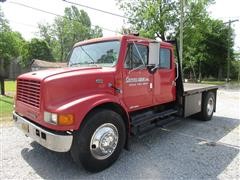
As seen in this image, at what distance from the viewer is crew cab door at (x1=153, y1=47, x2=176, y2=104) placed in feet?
16.1

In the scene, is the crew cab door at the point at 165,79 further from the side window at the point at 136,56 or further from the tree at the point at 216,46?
the tree at the point at 216,46

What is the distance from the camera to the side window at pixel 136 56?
13.5 ft

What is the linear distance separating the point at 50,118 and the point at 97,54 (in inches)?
65.8

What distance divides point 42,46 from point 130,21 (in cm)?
2367

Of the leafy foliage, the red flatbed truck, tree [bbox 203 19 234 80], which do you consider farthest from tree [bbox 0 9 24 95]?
the red flatbed truck

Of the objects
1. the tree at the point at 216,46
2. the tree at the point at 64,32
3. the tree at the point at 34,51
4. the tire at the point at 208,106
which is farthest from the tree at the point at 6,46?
the tire at the point at 208,106

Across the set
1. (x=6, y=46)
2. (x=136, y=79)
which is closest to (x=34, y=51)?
(x=6, y=46)

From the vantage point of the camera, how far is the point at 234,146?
16.0 feet

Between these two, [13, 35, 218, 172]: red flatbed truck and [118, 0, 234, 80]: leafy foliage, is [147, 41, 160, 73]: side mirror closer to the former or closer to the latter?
[13, 35, 218, 172]: red flatbed truck

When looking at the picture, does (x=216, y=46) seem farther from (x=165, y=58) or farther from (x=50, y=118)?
(x=50, y=118)

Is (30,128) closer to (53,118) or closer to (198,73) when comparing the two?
(53,118)

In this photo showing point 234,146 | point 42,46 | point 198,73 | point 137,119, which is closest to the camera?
point 137,119

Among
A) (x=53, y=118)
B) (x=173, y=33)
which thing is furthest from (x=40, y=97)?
(x=173, y=33)

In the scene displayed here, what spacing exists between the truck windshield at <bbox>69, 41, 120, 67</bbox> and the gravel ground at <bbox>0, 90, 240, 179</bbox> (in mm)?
1782
